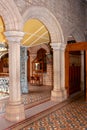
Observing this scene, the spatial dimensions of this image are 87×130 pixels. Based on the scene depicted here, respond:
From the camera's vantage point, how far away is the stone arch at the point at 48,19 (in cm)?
508

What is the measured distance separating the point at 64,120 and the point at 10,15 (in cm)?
298

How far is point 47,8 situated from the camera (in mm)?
5805

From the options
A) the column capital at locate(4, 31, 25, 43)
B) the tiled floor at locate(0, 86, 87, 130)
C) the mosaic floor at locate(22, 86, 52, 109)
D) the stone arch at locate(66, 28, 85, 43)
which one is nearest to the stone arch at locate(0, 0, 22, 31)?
the column capital at locate(4, 31, 25, 43)

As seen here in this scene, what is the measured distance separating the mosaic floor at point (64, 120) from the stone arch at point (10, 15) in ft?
8.07

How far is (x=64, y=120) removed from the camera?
4.55 m

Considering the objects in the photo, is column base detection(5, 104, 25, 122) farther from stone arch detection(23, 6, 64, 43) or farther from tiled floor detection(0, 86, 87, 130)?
stone arch detection(23, 6, 64, 43)

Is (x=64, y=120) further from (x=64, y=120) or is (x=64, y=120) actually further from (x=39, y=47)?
(x=39, y=47)

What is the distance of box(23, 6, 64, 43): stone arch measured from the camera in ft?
16.7

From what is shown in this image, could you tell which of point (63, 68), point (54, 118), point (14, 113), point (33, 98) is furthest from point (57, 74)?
point (14, 113)

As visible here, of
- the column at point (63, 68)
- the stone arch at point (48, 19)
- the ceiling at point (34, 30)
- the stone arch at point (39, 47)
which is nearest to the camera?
the stone arch at point (48, 19)

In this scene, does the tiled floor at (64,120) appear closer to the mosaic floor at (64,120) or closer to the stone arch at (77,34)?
the mosaic floor at (64,120)

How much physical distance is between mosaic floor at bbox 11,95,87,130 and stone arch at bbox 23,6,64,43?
8.59ft

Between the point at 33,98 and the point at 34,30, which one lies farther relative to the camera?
the point at 33,98

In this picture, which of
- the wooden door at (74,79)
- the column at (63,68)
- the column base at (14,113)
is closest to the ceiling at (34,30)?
the column at (63,68)
